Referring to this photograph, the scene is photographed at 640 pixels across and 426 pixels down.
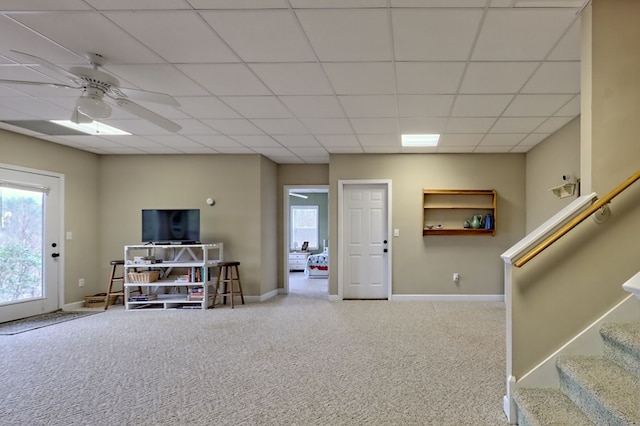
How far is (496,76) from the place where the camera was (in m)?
3.15

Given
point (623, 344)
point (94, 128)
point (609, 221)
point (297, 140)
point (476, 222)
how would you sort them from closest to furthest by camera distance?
point (623, 344) < point (609, 221) < point (94, 128) < point (297, 140) < point (476, 222)

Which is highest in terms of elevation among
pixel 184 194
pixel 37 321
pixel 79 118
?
pixel 79 118

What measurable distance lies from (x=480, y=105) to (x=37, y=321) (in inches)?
237

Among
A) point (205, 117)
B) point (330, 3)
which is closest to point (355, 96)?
point (330, 3)

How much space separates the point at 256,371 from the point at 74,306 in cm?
427

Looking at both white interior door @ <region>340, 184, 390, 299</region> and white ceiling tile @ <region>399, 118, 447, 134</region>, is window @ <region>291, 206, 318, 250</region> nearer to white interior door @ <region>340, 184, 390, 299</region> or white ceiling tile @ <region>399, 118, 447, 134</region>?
white interior door @ <region>340, 184, 390, 299</region>

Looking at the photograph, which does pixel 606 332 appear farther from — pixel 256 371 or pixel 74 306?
pixel 74 306

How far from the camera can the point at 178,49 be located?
8.82 ft

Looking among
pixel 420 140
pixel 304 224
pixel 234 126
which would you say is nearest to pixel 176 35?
pixel 234 126

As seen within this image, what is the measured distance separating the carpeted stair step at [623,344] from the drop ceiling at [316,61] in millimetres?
1850

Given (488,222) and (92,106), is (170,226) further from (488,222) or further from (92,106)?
(488,222)

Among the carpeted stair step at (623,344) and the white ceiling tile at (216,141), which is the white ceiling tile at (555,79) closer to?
the carpeted stair step at (623,344)

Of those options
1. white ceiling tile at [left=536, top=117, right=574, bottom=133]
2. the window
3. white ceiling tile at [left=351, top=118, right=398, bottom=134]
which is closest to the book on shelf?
white ceiling tile at [left=351, top=118, right=398, bottom=134]

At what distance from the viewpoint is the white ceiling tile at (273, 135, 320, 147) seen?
17.0 ft
